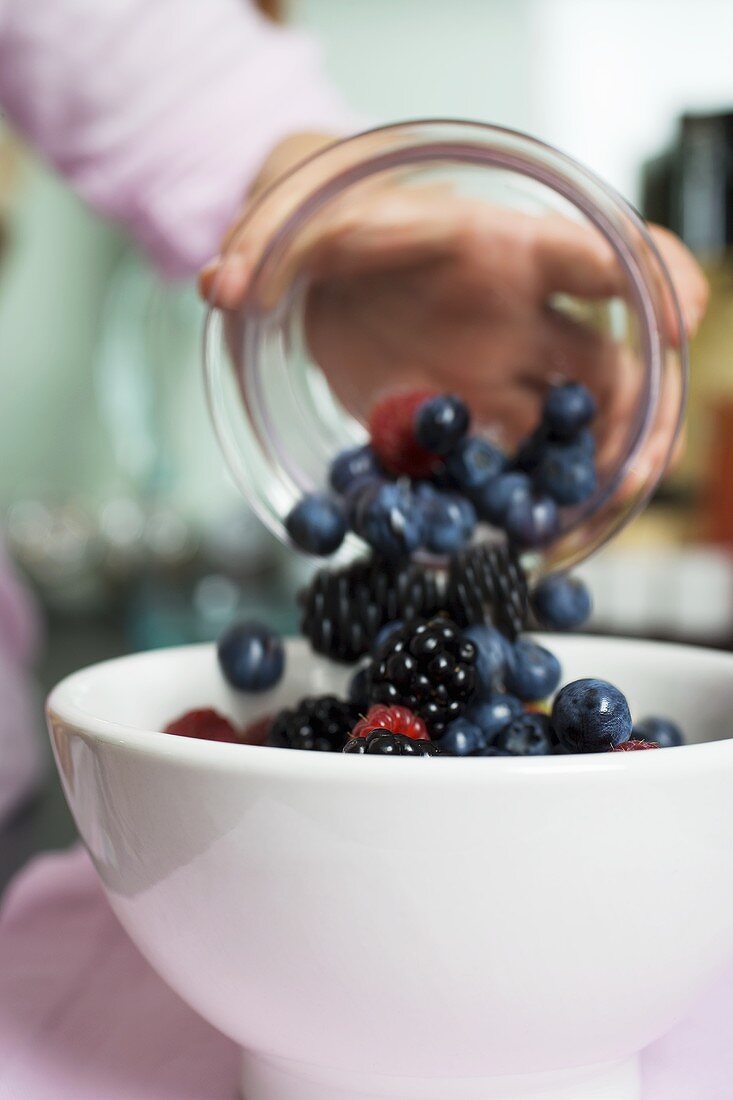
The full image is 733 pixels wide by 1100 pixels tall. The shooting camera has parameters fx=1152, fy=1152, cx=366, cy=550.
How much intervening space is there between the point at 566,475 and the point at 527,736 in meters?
0.14

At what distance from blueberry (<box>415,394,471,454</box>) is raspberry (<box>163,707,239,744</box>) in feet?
0.49

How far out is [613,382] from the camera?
0.57m

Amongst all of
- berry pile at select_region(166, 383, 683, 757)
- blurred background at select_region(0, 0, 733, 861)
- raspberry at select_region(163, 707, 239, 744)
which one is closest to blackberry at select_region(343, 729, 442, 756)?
berry pile at select_region(166, 383, 683, 757)

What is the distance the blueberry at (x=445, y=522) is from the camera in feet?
1.64

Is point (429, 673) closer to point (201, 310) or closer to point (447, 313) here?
point (447, 313)

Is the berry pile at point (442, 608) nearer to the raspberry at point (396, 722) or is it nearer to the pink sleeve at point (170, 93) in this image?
the raspberry at point (396, 722)

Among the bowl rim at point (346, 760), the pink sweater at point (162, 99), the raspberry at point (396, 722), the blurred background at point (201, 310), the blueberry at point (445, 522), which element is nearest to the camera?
the bowl rim at point (346, 760)

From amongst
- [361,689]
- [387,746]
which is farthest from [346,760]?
[361,689]

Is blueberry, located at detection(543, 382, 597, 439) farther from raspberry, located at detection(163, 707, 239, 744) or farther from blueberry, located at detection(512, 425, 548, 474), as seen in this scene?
raspberry, located at detection(163, 707, 239, 744)

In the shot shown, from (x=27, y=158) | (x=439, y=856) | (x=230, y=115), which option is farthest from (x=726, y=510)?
(x=439, y=856)

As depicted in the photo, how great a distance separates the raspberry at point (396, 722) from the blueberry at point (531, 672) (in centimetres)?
6

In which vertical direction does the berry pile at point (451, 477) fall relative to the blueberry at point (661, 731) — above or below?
above

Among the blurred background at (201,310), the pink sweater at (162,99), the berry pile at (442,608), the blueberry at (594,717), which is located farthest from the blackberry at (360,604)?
the blurred background at (201,310)

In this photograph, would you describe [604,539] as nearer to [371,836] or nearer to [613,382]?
[613,382]
